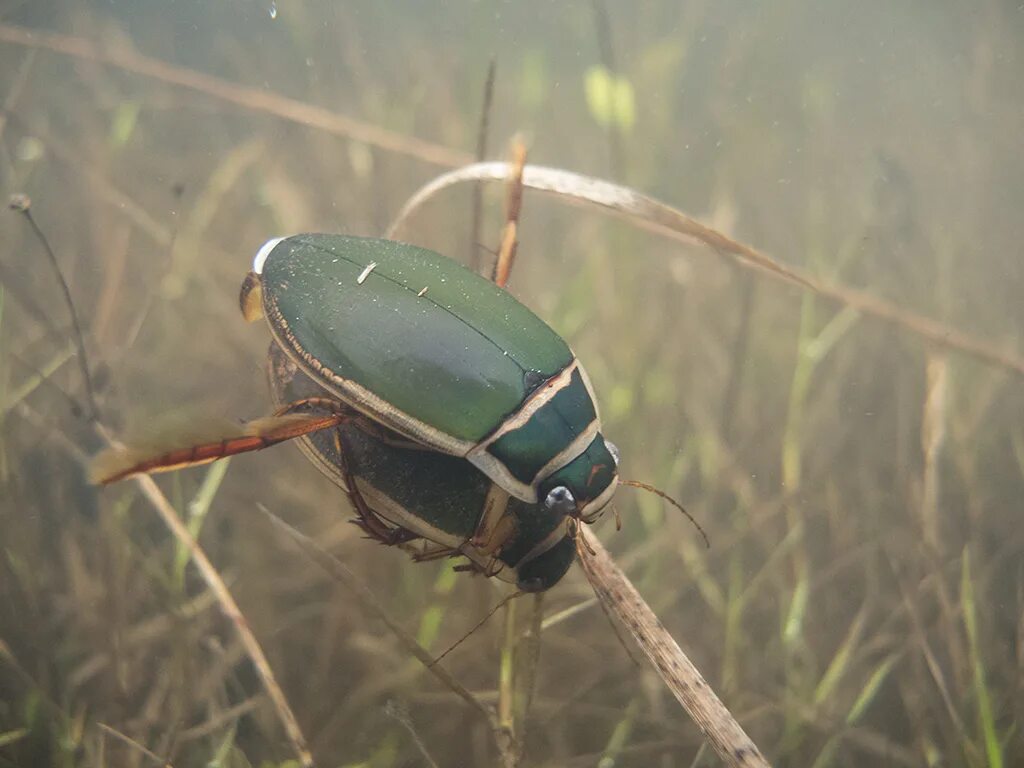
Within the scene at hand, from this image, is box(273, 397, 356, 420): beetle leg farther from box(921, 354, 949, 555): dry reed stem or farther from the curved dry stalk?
box(921, 354, 949, 555): dry reed stem

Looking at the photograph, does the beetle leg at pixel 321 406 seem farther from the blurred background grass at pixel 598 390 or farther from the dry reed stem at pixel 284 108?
the dry reed stem at pixel 284 108

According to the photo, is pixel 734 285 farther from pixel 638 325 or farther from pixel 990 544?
pixel 990 544

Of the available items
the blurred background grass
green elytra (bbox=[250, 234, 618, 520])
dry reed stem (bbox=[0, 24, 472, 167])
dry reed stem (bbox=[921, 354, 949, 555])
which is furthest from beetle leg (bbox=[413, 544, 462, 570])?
dry reed stem (bbox=[921, 354, 949, 555])

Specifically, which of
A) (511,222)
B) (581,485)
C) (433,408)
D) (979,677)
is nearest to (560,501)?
(581,485)

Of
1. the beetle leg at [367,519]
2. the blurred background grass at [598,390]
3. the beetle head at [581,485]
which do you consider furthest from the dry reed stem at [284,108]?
the beetle head at [581,485]

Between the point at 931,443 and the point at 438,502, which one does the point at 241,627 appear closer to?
the point at 438,502
